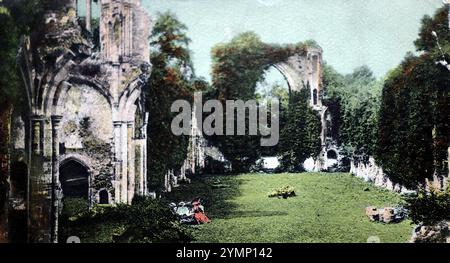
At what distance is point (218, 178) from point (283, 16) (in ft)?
6.77

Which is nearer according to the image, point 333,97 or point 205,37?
point 205,37

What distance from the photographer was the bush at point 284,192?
6691mm

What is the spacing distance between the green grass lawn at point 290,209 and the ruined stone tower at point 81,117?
0.84 m

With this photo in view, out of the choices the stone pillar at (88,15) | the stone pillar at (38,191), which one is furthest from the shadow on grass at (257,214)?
the stone pillar at (88,15)

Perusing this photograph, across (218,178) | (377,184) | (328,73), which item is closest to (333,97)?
(328,73)

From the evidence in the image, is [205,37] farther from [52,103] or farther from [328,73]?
[52,103]

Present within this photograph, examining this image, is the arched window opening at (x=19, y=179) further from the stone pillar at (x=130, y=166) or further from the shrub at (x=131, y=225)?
the stone pillar at (x=130, y=166)

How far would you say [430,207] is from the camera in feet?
22.2

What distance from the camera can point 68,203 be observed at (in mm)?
6703

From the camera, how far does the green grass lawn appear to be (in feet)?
21.7

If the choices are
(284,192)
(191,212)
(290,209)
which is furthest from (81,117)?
(290,209)

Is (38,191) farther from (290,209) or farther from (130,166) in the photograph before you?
(290,209)

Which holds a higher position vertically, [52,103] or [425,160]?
[52,103]

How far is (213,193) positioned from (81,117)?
1.80 metres
